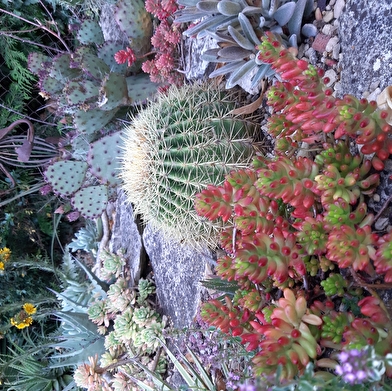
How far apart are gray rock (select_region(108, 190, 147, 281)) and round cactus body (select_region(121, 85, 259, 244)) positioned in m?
0.71

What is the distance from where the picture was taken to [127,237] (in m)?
2.61

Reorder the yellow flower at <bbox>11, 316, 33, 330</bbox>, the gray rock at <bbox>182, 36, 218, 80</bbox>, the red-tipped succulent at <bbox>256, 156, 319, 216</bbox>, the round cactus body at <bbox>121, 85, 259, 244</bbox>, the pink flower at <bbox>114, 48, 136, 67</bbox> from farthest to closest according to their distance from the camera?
the yellow flower at <bbox>11, 316, 33, 330</bbox>, the pink flower at <bbox>114, 48, 136, 67</bbox>, the gray rock at <bbox>182, 36, 218, 80</bbox>, the round cactus body at <bbox>121, 85, 259, 244</bbox>, the red-tipped succulent at <bbox>256, 156, 319, 216</bbox>

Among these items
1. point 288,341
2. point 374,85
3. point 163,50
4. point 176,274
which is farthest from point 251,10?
point 176,274

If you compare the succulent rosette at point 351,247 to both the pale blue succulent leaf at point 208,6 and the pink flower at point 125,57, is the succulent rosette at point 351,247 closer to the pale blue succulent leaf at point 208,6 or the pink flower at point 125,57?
the pale blue succulent leaf at point 208,6

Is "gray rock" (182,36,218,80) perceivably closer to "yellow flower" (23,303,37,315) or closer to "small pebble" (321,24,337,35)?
"small pebble" (321,24,337,35)

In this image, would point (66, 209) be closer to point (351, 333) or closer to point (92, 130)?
point (92, 130)

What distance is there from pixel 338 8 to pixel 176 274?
1469 millimetres

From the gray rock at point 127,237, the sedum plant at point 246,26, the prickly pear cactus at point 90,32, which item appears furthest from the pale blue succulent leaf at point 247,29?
the prickly pear cactus at point 90,32

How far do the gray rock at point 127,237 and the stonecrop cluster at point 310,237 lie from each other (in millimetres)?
1309

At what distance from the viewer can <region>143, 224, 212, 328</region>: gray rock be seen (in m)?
2.05

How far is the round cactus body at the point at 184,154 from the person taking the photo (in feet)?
5.23

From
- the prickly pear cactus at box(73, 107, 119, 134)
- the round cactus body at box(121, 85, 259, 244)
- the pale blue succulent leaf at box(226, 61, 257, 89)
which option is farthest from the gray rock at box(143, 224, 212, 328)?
the pale blue succulent leaf at box(226, 61, 257, 89)

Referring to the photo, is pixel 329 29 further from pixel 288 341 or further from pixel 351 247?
A: pixel 288 341

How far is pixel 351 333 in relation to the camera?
0.82 metres
